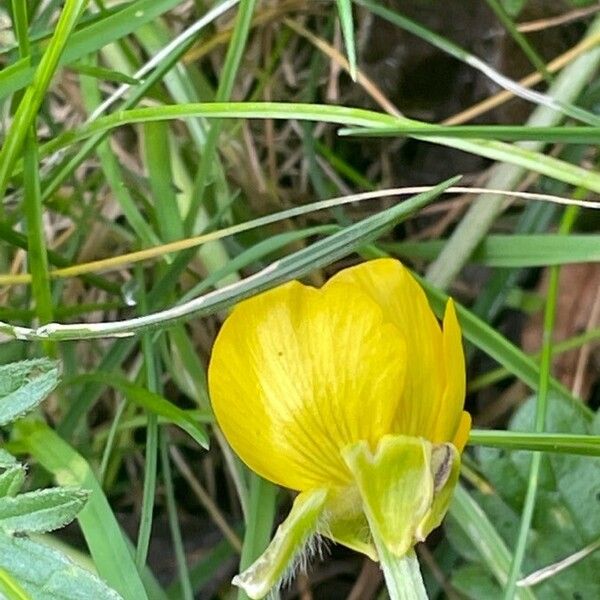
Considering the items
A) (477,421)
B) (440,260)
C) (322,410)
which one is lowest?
(477,421)

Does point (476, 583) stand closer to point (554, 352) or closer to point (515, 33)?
point (554, 352)

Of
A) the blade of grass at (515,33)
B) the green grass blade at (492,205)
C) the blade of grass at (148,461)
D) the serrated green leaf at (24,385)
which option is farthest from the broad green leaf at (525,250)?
the serrated green leaf at (24,385)

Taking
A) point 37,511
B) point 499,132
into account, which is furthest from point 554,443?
point 37,511

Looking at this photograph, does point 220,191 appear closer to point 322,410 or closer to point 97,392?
point 97,392

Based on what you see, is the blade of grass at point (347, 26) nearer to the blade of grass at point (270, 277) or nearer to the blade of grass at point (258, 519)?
the blade of grass at point (270, 277)

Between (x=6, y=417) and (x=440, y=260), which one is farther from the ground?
(x=6, y=417)

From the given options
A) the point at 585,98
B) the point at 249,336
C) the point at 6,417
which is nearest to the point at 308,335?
the point at 249,336
